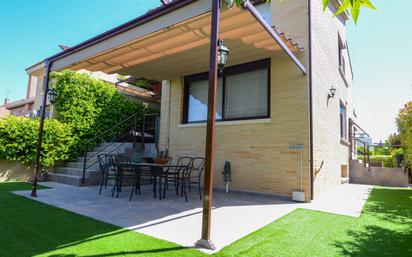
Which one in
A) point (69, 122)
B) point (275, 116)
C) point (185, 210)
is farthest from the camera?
point (69, 122)

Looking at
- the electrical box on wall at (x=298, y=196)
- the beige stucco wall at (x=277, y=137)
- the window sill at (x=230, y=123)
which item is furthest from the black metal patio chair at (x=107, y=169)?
the electrical box on wall at (x=298, y=196)

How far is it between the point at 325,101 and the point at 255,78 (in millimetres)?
2393

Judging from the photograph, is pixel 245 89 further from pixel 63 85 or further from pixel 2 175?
pixel 2 175

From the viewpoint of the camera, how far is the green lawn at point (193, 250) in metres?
2.72

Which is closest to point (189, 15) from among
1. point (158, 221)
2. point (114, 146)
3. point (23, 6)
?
point (158, 221)

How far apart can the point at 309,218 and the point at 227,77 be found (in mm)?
4882

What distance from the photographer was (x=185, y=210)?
4.69 meters

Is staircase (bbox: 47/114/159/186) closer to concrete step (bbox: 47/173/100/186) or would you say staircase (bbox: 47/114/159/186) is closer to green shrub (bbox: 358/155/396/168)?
concrete step (bbox: 47/173/100/186)

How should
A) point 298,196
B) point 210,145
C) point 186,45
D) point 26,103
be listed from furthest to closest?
point 26,103 < point 186,45 < point 298,196 < point 210,145

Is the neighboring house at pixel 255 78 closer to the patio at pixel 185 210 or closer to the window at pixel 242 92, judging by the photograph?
the window at pixel 242 92

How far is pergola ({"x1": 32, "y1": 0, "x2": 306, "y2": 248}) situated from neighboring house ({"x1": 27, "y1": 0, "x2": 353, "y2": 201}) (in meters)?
0.02

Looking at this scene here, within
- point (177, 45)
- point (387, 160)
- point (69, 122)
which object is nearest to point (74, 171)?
point (69, 122)

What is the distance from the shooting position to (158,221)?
3898mm

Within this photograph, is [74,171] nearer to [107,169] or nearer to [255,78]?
[107,169]
